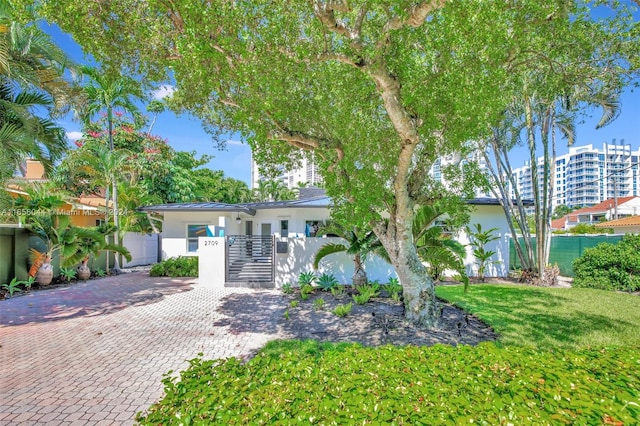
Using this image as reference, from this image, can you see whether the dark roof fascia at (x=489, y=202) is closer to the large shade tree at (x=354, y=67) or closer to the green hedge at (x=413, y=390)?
the large shade tree at (x=354, y=67)

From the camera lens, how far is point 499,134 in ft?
42.3

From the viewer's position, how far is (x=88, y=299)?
9336mm

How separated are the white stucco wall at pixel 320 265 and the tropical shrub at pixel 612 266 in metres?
7.54

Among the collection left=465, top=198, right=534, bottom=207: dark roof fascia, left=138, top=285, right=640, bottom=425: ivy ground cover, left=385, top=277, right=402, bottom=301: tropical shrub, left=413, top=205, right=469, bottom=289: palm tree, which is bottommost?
left=385, top=277, right=402, bottom=301: tropical shrub

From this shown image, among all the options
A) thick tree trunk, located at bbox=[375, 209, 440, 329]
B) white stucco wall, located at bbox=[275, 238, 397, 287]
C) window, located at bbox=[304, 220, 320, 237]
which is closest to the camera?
thick tree trunk, located at bbox=[375, 209, 440, 329]

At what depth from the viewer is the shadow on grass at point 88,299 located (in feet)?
25.0

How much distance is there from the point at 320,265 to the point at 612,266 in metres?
10.9

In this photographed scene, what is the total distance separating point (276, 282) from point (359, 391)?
9479mm

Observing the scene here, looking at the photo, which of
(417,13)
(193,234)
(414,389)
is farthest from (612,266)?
(193,234)

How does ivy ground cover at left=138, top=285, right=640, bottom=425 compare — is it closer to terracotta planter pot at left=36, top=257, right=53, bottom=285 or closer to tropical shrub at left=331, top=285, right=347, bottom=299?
tropical shrub at left=331, top=285, right=347, bottom=299

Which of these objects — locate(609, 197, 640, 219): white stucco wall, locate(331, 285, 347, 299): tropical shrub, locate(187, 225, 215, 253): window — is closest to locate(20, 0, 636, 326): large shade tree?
locate(331, 285, 347, 299): tropical shrub

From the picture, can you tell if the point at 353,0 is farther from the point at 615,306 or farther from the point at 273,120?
the point at 615,306

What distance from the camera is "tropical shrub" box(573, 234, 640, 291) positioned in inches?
416

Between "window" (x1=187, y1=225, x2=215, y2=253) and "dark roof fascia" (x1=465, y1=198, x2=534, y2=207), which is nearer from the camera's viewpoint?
"dark roof fascia" (x1=465, y1=198, x2=534, y2=207)
